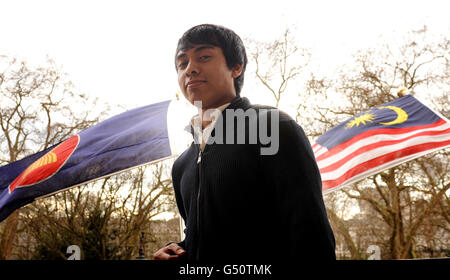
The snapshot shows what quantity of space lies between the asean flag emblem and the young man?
3246 mm

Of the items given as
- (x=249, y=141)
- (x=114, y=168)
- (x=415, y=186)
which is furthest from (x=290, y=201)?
(x=415, y=186)

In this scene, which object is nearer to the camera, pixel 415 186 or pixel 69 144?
pixel 69 144

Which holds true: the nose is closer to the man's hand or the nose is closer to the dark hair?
the dark hair

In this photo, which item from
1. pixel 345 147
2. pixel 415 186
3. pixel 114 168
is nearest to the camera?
pixel 114 168

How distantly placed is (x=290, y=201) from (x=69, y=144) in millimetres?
3953

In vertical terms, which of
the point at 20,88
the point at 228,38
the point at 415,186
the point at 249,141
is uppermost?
the point at 20,88

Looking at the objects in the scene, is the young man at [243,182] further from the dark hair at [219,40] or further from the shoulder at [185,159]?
the shoulder at [185,159]

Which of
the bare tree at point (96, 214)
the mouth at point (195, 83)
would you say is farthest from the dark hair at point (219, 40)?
the bare tree at point (96, 214)

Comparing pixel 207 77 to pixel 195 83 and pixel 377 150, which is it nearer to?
pixel 195 83

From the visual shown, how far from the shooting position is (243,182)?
944 millimetres

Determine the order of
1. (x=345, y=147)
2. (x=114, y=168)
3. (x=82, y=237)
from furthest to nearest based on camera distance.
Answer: (x=82, y=237), (x=345, y=147), (x=114, y=168)

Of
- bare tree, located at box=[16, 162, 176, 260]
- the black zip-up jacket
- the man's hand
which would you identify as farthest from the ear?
bare tree, located at box=[16, 162, 176, 260]

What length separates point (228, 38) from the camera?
1243 millimetres

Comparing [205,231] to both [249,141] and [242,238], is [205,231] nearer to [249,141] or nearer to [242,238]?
[242,238]
